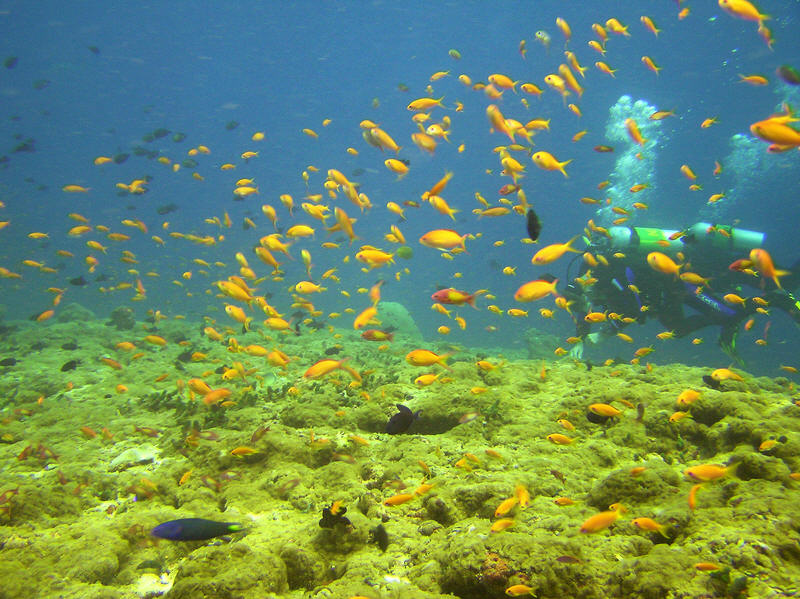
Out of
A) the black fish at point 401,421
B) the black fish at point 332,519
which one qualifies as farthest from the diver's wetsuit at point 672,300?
the black fish at point 332,519

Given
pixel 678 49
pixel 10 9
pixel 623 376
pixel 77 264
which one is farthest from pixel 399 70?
pixel 77 264

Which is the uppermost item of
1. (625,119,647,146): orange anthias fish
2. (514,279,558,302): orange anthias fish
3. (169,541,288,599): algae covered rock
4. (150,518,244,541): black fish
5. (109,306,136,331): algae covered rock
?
(625,119,647,146): orange anthias fish

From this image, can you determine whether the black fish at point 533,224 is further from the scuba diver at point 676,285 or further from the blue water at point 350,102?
the blue water at point 350,102

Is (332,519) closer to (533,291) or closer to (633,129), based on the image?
(533,291)

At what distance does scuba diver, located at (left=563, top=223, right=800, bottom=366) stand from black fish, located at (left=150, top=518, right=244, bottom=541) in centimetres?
989

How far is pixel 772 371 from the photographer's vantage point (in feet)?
89.2

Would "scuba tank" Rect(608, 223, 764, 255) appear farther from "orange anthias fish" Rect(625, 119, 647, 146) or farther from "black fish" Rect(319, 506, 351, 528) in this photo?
"black fish" Rect(319, 506, 351, 528)

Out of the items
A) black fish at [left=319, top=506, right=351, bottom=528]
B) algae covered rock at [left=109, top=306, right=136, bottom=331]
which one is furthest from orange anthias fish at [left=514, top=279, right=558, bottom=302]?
algae covered rock at [left=109, top=306, right=136, bottom=331]

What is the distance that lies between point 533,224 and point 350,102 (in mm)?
80037

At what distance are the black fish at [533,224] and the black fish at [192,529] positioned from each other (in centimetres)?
403

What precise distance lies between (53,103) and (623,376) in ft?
300

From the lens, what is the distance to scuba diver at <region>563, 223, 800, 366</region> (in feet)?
31.0

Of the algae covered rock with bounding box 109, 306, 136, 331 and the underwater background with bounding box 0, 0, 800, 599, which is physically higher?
the algae covered rock with bounding box 109, 306, 136, 331

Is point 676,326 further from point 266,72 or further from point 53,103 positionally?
point 53,103
